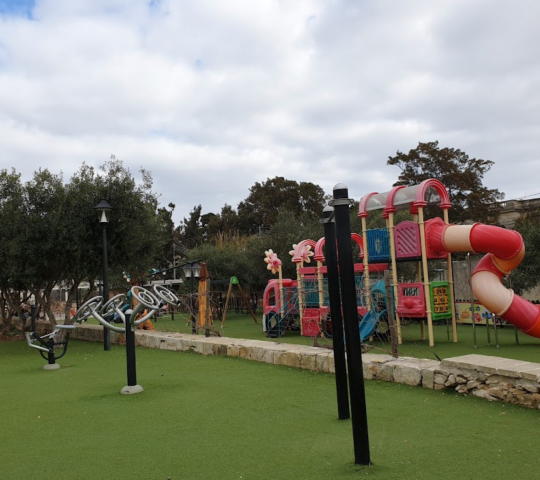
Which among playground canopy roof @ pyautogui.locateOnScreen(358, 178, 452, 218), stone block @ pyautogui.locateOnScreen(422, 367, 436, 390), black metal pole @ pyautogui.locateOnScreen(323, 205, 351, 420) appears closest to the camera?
black metal pole @ pyautogui.locateOnScreen(323, 205, 351, 420)

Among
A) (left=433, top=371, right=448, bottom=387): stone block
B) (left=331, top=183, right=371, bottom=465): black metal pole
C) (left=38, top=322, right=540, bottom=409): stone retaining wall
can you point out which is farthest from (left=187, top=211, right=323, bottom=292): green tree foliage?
(left=331, top=183, right=371, bottom=465): black metal pole

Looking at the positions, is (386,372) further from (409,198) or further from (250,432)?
(409,198)

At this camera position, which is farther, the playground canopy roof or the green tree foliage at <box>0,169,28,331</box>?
the green tree foliage at <box>0,169,28,331</box>

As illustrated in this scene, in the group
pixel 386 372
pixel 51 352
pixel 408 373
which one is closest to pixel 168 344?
pixel 51 352

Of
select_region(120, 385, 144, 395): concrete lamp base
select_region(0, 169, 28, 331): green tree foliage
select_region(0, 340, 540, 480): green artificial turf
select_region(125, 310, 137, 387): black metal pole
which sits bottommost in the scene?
select_region(0, 340, 540, 480): green artificial turf

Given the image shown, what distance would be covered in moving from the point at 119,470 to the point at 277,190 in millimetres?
49186

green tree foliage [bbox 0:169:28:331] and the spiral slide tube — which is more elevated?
green tree foliage [bbox 0:169:28:331]

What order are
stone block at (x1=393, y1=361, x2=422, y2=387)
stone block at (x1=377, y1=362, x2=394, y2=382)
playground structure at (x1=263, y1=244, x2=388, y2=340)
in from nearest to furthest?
stone block at (x1=393, y1=361, x2=422, y2=387), stone block at (x1=377, y1=362, x2=394, y2=382), playground structure at (x1=263, y1=244, x2=388, y2=340)

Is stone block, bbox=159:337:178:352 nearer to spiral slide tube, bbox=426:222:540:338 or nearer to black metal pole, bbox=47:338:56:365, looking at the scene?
black metal pole, bbox=47:338:56:365

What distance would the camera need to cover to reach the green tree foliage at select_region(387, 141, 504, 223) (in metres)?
31.4

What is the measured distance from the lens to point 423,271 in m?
13.2

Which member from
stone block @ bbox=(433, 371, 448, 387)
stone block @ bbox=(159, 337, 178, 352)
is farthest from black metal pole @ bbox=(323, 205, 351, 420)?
stone block @ bbox=(159, 337, 178, 352)

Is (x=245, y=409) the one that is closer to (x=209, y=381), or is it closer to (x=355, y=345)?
(x=209, y=381)

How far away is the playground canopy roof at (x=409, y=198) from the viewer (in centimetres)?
1355
